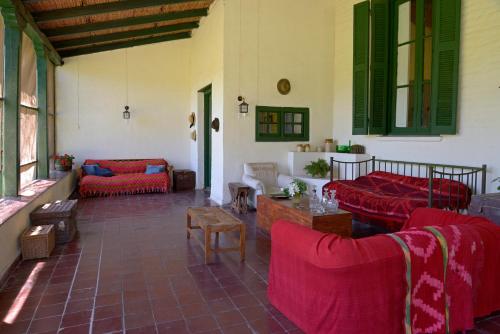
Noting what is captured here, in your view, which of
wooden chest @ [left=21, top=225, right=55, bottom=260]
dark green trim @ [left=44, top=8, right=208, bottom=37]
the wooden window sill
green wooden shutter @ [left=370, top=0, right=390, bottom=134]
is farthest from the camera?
dark green trim @ [left=44, top=8, right=208, bottom=37]

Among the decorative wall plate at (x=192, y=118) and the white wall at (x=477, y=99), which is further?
the decorative wall plate at (x=192, y=118)

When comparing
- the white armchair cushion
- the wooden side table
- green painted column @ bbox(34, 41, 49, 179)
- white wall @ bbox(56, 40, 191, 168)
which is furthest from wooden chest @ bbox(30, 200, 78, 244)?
white wall @ bbox(56, 40, 191, 168)

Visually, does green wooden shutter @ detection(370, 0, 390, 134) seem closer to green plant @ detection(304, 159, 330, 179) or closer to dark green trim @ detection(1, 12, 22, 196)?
green plant @ detection(304, 159, 330, 179)

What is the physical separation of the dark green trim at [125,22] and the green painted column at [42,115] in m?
0.40

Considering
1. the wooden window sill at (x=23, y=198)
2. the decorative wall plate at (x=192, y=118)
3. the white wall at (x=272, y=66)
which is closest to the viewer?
the wooden window sill at (x=23, y=198)

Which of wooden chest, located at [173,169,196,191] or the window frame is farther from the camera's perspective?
wooden chest, located at [173,169,196,191]

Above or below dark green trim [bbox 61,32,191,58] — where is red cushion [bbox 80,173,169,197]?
below

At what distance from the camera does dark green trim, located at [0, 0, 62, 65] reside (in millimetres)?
4324

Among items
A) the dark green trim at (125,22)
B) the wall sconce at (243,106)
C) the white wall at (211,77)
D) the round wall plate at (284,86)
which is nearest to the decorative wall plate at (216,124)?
the white wall at (211,77)

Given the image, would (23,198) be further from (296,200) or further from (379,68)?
(379,68)

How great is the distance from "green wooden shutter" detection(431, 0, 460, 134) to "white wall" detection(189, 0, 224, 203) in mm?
3459

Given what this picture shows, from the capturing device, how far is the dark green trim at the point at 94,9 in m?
5.46

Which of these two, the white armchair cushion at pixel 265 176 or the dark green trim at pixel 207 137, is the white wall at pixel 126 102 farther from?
the white armchair cushion at pixel 265 176

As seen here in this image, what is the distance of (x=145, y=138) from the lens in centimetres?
940
